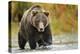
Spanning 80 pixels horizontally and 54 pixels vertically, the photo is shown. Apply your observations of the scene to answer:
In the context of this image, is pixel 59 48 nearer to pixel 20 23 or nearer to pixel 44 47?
pixel 44 47

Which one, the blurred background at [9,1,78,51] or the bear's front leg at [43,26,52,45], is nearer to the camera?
the blurred background at [9,1,78,51]

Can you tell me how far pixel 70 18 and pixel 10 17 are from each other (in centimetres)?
59

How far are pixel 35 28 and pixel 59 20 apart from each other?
0.82 feet

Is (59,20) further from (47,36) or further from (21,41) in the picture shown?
(21,41)

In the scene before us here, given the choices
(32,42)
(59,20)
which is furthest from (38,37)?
(59,20)

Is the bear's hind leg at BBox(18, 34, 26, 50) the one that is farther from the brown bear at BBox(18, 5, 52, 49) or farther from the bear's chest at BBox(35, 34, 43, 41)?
the bear's chest at BBox(35, 34, 43, 41)

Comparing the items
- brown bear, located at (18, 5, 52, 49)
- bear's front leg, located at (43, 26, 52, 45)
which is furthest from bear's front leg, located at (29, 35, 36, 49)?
bear's front leg, located at (43, 26, 52, 45)

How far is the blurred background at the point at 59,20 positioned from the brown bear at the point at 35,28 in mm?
39

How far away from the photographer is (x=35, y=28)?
151 centimetres

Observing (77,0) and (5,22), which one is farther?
(77,0)

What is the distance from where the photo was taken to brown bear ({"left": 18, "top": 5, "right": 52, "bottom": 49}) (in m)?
1.47

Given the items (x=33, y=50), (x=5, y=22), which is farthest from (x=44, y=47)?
(x=5, y=22)

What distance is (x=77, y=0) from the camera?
1667 millimetres

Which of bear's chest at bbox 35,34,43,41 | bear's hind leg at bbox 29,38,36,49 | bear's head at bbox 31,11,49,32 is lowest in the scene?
bear's hind leg at bbox 29,38,36,49
